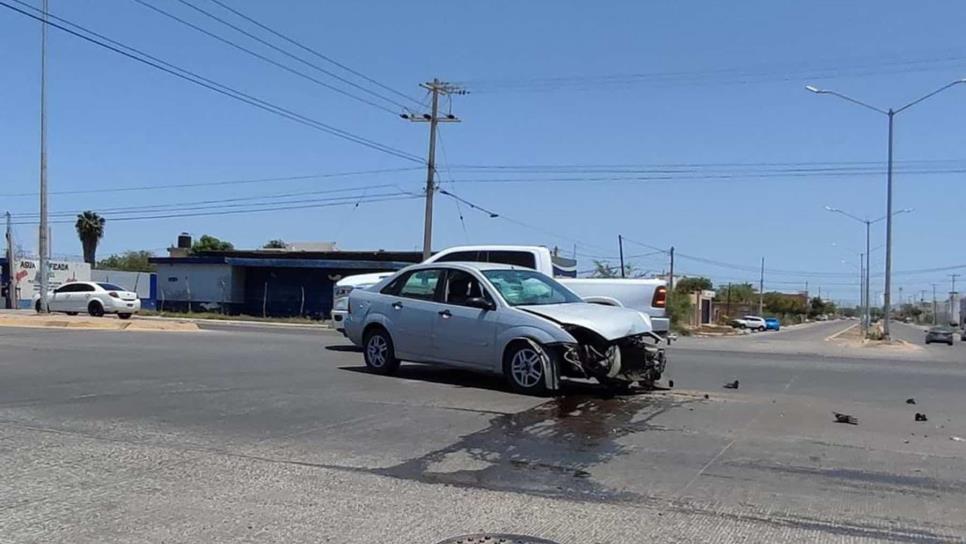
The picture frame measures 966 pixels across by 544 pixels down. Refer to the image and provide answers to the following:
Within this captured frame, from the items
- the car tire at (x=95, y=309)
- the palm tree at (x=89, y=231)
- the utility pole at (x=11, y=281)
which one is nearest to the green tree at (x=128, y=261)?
the palm tree at (x=89, y=231)

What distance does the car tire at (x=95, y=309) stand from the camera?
33.6m

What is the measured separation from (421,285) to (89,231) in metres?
69.2

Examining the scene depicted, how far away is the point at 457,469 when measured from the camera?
676cm

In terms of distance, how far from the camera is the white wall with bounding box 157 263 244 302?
48.3 meters

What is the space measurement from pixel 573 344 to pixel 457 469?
3836mm

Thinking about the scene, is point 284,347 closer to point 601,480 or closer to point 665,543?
point 601,480

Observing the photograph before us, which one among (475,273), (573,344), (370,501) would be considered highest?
(475,273)

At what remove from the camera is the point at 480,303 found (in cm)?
1112

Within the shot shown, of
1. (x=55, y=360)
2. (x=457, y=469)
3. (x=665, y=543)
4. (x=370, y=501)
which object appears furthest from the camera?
(x=55, y=360)

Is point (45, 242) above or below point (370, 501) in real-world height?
above

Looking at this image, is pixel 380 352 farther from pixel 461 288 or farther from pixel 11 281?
pixel 11 281

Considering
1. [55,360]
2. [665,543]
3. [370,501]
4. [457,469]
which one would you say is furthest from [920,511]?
[55,360]

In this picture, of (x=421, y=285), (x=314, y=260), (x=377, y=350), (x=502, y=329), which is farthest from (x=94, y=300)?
(x=502, y=329)

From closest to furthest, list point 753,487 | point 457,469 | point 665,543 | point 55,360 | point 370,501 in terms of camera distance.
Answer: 1. point 665,543
2. point 370,501
3. point 753,487
4. point 457,469
5. point 55,360
